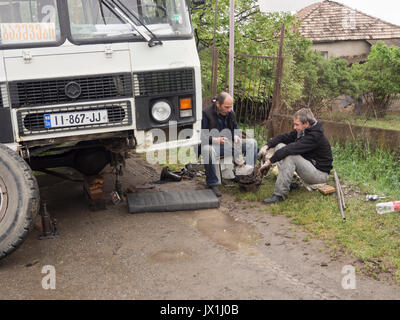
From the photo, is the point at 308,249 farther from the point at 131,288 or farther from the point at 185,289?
the point at 131,288

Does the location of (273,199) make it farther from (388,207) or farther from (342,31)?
(342,31)

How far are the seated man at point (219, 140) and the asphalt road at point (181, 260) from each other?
0.71m

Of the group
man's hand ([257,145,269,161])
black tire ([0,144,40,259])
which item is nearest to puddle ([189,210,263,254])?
man's hand ([257,145,269,161])

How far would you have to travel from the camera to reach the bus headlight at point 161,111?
473 cm

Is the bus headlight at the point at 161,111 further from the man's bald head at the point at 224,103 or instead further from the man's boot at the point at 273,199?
the man's boot at the point at 273,199

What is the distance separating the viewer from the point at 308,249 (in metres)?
4.12

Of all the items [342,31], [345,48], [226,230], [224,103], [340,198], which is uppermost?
[342,31]

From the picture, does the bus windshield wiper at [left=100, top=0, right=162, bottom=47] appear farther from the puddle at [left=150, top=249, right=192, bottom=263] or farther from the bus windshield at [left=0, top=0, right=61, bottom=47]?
the puddle at [left=150, top=249, right=192, bottom=263]

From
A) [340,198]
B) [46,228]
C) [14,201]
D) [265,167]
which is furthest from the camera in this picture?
[265,167]

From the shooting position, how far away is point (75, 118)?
444 centimetres

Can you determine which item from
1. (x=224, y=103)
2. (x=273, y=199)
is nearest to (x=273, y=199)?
(x=273, y=199)

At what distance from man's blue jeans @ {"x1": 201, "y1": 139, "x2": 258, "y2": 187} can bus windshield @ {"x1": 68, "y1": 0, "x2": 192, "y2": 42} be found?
1.60 metres

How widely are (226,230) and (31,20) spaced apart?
112 inches
